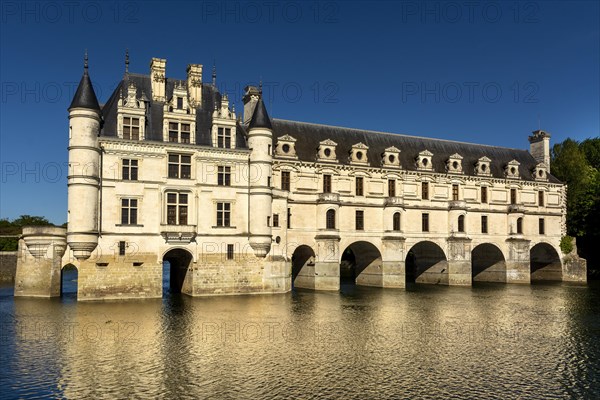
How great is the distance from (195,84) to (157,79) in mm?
2815

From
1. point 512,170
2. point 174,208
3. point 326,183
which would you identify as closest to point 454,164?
point 512,170

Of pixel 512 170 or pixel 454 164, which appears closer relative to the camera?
pixel 454 164

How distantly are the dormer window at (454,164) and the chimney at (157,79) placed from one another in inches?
1073

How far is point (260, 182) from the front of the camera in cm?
3984

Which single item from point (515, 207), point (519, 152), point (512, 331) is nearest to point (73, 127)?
point (512, 331)

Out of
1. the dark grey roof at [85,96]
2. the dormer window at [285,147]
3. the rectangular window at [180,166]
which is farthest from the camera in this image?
the dormer window at [285,147]

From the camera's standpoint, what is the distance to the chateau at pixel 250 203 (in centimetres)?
3544

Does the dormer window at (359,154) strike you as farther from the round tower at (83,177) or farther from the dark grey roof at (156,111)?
the round tower at (83,177)

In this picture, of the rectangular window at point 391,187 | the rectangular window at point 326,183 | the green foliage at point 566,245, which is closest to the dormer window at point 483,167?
the rectangular window at point 391,187

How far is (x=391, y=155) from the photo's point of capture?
48.4 m

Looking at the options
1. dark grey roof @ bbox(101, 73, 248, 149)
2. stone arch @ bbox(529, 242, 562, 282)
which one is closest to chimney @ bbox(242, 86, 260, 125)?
dark grey roof @ bbox(101, 73, 248, 149)

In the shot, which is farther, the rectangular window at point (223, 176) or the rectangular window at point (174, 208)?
the rectangular window at point (223, 176)

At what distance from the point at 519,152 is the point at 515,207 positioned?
29.4ft

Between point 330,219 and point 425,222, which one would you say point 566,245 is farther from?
point 330,219
